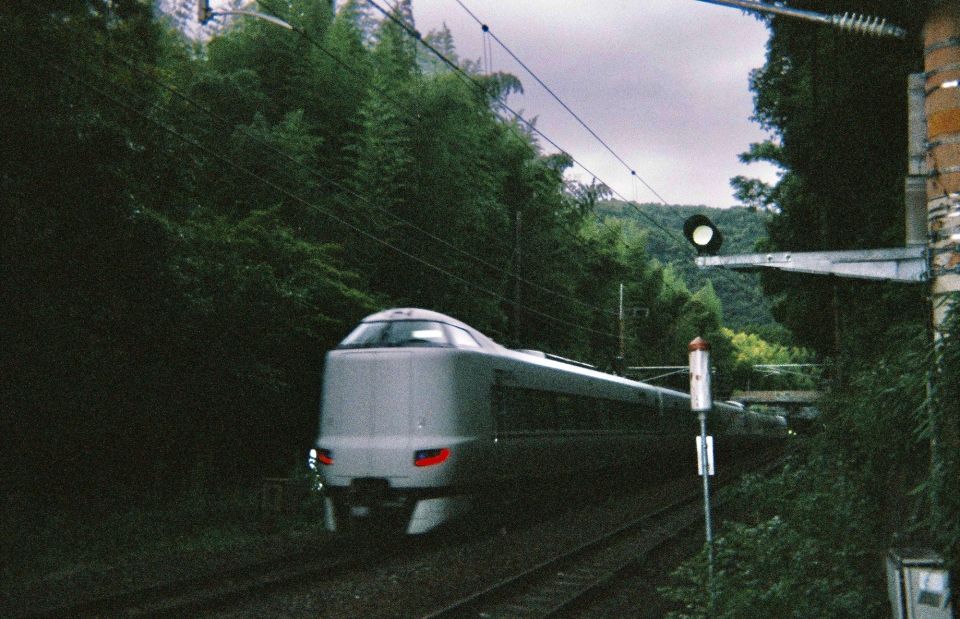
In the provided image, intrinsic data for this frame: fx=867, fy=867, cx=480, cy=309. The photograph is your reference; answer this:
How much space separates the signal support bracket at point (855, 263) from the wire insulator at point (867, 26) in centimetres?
138

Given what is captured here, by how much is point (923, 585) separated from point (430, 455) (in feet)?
20.4

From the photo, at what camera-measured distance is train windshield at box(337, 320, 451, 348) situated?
10539 millimetres

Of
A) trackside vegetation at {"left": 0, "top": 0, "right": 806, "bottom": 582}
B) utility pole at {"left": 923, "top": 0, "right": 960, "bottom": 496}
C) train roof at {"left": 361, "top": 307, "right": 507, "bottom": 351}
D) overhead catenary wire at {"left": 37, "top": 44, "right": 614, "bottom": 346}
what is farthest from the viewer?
train roof at {"left": 361, "top": 307, "right": 507, "bottom": 351}

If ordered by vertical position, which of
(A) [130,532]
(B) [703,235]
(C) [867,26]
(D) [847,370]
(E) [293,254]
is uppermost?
(E) [293,254]

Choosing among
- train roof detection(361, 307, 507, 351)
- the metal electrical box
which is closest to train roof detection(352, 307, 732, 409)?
train roof detection(361, 307, 507, 351)

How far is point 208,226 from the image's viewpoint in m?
14.1

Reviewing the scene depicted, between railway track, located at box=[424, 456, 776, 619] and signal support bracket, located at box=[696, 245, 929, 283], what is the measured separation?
3287mm

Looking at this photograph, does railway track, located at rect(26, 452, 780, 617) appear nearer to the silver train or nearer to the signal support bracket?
the silver train

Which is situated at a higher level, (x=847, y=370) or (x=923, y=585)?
(x=847, y=370)

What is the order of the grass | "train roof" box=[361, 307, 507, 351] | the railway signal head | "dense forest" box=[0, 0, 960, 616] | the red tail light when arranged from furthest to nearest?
"train roof" box=[361, 307, 507, 351] → the red tail light → the grass → "dense forest" box=[0, 0, 960, 616] → the railway signal head

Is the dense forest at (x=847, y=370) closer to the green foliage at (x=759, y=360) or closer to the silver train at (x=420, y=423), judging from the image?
the silver train at (x=420, y=423)

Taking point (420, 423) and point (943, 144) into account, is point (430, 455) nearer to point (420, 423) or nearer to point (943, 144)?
point (420, 423)

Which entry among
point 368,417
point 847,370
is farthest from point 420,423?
point 847,370

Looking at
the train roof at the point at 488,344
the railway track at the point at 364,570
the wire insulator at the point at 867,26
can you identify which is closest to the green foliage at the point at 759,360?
the train roof at the point at 488,344
